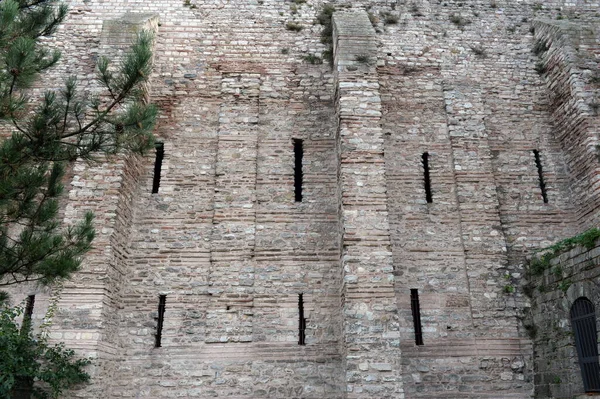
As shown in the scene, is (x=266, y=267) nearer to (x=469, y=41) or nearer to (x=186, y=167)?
(x=186, y=167)

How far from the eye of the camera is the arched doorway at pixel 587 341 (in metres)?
8.03

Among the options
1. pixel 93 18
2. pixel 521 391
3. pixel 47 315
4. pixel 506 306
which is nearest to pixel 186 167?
pixel 47 315

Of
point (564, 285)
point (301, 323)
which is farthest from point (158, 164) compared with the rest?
point (564, 285)

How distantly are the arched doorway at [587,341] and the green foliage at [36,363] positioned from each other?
760 cm

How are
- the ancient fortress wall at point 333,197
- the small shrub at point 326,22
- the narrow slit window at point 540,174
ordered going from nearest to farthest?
the ancient fortress wall at point 333,197, the narrow slit window at point 540,174, the small shrub at point 326,22

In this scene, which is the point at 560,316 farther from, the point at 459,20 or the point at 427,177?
the point at 459,20

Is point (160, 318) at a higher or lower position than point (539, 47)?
lower

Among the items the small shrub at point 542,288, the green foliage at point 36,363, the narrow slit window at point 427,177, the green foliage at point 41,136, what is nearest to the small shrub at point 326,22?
the narrow slit window at point 427,177

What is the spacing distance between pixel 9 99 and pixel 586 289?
8365 millimetres

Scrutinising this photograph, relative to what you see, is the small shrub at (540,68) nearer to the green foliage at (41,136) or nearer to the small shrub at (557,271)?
the small shrub at (557,271)

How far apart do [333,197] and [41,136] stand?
570cm

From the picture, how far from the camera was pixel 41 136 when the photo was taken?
19.6 ft

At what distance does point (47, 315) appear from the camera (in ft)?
28.3

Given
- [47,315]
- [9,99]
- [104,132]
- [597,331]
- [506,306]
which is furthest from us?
[506,306]
